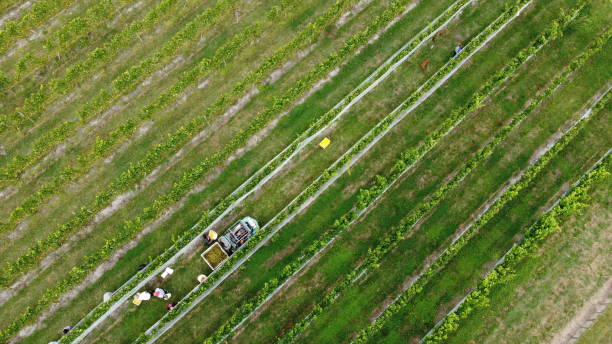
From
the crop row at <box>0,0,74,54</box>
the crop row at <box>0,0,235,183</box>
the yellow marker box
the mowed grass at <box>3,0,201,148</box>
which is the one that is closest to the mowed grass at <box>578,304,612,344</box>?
the yellow marker box

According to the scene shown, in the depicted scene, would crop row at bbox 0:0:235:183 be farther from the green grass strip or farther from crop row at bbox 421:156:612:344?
crop row at bbox 421:156:612:344

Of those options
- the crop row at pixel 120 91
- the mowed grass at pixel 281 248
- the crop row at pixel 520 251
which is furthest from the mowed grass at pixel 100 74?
the crop row at pixel 520 251

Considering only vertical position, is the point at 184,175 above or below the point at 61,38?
below

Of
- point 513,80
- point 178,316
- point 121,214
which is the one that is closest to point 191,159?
point 121,214

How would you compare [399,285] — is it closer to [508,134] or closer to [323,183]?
[323,183]

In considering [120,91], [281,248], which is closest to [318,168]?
[281,248]

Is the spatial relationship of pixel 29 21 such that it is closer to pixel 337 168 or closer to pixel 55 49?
pixel 55 49
